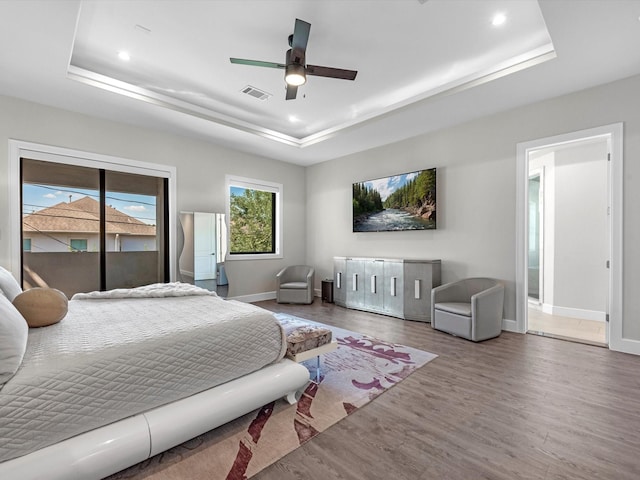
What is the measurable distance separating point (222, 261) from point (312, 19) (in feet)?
12.2

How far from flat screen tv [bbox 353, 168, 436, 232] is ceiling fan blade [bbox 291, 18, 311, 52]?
2899mm

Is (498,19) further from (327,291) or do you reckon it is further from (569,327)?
(327,291)

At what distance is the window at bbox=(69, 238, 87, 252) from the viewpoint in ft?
13.7

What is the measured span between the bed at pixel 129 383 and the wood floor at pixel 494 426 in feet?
1.72

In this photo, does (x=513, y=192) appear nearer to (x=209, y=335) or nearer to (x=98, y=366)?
(x=209, y=335)

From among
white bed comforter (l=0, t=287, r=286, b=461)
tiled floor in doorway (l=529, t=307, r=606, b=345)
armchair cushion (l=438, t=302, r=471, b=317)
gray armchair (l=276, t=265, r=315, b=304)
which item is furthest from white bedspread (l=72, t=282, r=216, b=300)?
tiled floor in doorway (l=529, t=307, r=606, b=345)

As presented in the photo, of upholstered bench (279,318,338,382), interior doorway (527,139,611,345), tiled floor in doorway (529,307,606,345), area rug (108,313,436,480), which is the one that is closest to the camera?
area rug (108,313,436,480)

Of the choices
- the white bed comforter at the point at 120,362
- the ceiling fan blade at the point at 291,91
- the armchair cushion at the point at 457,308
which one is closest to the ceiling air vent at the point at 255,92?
the ceiling fan blade at the point at 291,91

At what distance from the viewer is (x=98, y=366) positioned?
153cm

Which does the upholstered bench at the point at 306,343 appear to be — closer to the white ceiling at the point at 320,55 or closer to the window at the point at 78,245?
the white ceiling at the point at 320,55

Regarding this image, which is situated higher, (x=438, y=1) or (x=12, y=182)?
(x=438, y=1)

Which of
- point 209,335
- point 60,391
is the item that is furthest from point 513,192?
point 60,391

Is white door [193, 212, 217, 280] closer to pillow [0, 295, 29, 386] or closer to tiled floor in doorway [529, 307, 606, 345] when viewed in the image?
pillow [0, 295, 29, 386]

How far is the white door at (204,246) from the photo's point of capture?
491 cm
